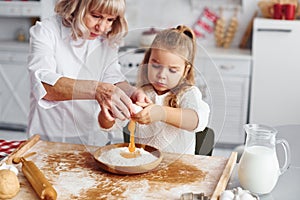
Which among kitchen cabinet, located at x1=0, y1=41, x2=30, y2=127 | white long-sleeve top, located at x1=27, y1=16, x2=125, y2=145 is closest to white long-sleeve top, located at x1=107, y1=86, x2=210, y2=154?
white long-sleeve top, located at x1=27, y1=16, x2=125, y2=145

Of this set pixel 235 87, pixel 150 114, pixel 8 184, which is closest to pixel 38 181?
pixel 8 184

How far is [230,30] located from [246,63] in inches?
21.7

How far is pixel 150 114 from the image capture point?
1.69 metres

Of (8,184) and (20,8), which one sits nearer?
(8,184)

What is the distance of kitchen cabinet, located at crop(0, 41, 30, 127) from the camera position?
477 centimetres

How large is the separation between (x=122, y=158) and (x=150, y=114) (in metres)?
0.20

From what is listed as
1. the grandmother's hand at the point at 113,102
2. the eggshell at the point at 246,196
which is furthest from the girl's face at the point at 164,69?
the eggshell at the point at 246,196

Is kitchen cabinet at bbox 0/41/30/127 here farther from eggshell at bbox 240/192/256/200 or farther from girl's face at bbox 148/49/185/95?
eggshell at bbox 240/192/256/200

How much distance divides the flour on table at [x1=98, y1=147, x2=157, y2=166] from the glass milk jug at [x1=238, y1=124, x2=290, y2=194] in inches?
12.1

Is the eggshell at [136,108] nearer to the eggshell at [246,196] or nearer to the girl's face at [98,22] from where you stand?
the eggshell at [246,196]

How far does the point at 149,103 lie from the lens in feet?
5.56

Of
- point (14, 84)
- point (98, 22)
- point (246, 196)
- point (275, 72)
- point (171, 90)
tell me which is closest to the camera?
point (246, 196)

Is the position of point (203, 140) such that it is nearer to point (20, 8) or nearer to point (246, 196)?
point (246, 196)

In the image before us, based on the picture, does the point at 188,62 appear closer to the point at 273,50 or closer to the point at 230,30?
the point at 273,50
